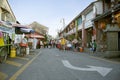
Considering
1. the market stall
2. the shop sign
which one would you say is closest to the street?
the market stall

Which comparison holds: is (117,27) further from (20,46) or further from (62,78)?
(62,78)

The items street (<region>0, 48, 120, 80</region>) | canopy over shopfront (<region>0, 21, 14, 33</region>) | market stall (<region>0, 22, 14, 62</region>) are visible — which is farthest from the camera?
canopy over shopfront (<region>0, 21, 14, 33</region>)

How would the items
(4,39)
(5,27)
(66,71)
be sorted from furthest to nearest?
(5,27) < (4,39) < (66,71)

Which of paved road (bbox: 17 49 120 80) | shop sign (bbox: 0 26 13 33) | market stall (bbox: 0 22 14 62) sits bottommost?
paved road (bbox: 17 49 120 80)

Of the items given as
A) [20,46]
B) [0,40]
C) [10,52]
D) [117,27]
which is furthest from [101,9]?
[0,40]

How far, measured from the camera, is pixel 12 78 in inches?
366

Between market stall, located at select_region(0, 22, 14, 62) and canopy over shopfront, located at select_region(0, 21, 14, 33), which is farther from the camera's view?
canopy over shopfront, located at select_region(0, 21, 14, 33)

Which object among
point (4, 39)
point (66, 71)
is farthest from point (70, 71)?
point (4, 39)

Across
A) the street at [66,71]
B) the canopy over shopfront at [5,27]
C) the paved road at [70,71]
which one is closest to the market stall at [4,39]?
the canopy over shopfront at [5,27]

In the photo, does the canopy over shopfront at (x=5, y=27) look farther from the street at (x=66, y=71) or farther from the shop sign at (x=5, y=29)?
the street at (x=66, y=71)

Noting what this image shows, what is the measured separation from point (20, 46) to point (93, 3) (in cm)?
1640

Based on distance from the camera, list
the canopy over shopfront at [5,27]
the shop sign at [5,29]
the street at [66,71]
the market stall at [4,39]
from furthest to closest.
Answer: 1. the shop sign at [5,29]
2. the canopy over shopfront at [5,27]
3. the market stall at [4,39]
4. the street at [66,71]

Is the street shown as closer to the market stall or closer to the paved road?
the paved road

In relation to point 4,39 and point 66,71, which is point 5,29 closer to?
point 4,39
